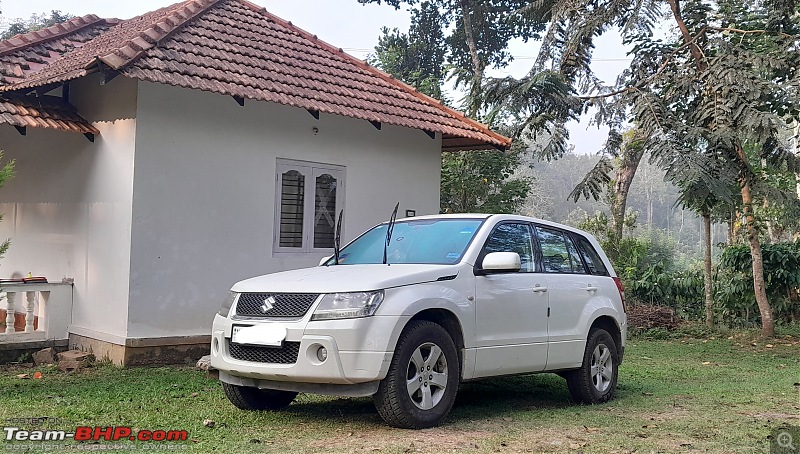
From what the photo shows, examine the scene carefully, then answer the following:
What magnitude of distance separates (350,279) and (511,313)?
149cm

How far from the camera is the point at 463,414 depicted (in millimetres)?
6344

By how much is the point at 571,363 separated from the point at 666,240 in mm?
35528

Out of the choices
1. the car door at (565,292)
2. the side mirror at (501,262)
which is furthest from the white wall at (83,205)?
the car door at (565,292)

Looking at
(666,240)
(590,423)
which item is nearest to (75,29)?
(590,423)

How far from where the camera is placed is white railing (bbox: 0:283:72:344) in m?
9.11

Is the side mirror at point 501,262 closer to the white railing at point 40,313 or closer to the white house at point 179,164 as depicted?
the white house at point 179,164

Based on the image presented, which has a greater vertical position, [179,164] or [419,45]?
[419,45]

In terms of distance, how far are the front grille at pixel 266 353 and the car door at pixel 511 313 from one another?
1480 mm

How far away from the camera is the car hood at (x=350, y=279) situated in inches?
217

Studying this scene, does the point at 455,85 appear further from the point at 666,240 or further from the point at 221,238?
the point at 666,240

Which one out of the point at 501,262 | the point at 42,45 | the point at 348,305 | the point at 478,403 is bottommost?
the point at 478,403

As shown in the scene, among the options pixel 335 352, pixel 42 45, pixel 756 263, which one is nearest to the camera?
pixel 335 352

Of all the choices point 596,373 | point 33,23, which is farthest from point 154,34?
point 33,23

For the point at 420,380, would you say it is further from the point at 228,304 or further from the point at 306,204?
the point at 306,204
